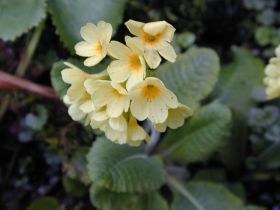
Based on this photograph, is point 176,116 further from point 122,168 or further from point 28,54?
point 28,54

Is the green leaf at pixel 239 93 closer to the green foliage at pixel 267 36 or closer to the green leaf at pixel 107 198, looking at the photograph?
the green foliage at pixel 267 36

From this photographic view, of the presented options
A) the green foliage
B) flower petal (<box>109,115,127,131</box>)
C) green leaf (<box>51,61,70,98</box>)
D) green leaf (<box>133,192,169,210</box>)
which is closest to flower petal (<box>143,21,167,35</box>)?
flower petal (<box>109,115,127,131</box>)

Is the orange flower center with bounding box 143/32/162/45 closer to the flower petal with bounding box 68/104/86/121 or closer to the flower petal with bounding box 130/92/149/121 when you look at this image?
the flower petal with bounding box 130/92/149/121

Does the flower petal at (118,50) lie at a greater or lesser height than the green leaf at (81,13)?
greater

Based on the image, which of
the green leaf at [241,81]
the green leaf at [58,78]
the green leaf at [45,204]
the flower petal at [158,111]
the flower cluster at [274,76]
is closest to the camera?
the flower petal at [158,111]

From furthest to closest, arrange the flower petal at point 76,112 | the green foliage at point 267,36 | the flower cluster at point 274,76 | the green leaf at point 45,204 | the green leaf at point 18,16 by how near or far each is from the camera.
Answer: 1. the green foliage at point 267,36
2. the green leaf at point 45,204
3. the green leaf at point 18,16
4. the flower cluster at point 274,76
5. the flower petal at point 76,112

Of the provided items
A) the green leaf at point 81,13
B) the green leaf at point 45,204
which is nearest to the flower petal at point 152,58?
the green leaf at point 81,13

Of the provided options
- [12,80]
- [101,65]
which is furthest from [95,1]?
[12,80]

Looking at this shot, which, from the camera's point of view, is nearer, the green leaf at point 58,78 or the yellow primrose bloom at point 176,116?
the yellow primrose bloom at point 176,116
